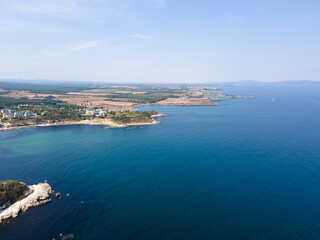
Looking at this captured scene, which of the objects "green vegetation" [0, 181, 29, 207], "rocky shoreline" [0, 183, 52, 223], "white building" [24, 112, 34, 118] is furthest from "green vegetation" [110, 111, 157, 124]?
"green vegetation" [0, 181, 29, 207]

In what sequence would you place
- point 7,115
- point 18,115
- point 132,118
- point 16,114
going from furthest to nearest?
point 132,118 < point 18,115 < point 16,114 < point 7,115

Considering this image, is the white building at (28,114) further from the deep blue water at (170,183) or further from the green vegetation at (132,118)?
the green vegetation at (132,118)

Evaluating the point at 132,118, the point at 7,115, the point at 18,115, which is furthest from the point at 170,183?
the point at 7,115

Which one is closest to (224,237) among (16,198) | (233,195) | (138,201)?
(233,195)

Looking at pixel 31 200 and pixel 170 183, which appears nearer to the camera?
pixel 31 200

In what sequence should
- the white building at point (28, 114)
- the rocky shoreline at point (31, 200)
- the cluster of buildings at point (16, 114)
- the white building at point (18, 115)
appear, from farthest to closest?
the white building at point (28, 114), the white building at point (18, 115), the cluster of buildings at point (16, 114), the rocky shoreline at point (31, 200)

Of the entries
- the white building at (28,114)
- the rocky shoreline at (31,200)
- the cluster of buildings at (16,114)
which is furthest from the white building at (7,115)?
the rocky shoreline at (31,200)

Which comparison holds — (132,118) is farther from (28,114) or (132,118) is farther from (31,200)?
(31,200)
